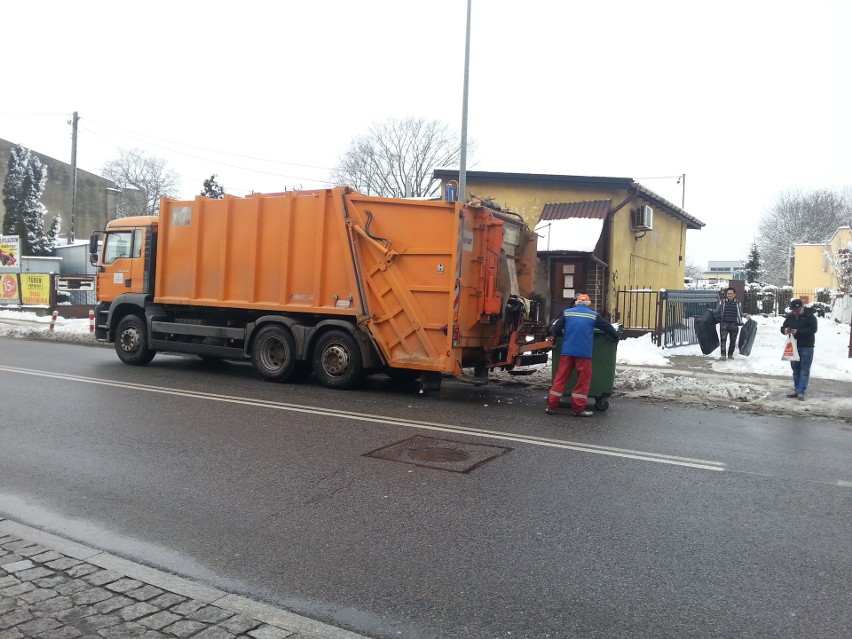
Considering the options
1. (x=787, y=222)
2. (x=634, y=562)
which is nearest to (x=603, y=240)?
(x=634, y=562)

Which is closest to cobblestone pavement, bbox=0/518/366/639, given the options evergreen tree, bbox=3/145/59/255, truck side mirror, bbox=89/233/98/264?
truck side mirror, bbox=89/233/98/264

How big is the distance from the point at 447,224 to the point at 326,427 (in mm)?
3452

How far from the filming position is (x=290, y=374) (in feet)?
36.5

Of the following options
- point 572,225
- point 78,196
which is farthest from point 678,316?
point 78,196

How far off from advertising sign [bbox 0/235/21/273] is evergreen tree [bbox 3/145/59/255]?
12897 millimetres

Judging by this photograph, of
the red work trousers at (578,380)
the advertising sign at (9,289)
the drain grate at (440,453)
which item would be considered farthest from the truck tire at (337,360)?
the advertising sign at (9,289)

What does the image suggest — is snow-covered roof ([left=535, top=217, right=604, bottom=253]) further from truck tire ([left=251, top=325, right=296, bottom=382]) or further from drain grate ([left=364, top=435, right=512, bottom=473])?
drain grate ([left=364, top=435, right=512, bottom=473])

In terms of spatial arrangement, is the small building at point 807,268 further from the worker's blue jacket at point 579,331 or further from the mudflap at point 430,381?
the worker's blue jacket at point 579,331

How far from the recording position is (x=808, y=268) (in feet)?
181

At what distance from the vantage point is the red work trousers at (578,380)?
28.6ft

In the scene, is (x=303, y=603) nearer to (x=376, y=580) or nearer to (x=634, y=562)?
(x=376, y=580)

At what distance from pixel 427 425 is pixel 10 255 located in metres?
25.7

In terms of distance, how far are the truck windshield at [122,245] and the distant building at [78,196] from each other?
4042cm

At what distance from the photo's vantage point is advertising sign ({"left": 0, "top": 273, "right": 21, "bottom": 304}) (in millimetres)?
26906
